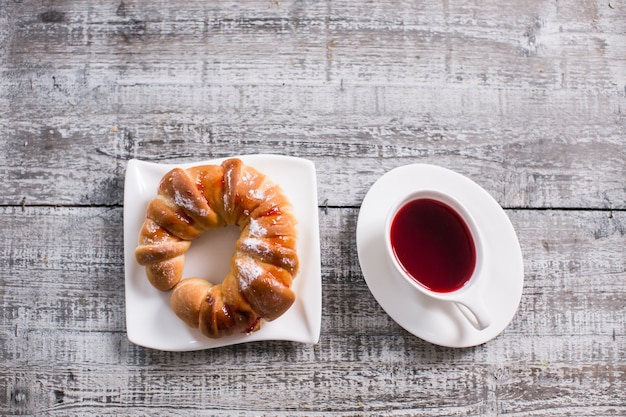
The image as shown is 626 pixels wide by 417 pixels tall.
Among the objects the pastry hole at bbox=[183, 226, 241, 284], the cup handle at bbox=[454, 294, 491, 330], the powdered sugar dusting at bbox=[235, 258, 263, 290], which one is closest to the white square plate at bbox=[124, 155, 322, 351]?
the pastry hole at bbox=[183, 226, 241, 284]

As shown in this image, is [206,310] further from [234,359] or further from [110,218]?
[110,218]

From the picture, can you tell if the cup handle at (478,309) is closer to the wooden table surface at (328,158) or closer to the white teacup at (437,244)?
the white teacup at (437,244)

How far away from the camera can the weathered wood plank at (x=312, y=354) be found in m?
1.20

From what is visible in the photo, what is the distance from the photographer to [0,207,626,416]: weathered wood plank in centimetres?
120

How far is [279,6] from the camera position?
4.28 feet

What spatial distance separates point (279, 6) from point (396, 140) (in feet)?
1.31

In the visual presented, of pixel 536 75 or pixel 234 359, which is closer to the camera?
pixel 234 359

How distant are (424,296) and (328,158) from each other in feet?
1.16

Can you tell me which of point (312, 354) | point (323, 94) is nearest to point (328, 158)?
point (323, 94)

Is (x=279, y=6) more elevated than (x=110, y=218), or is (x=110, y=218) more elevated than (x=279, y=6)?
(x=279, y=6)

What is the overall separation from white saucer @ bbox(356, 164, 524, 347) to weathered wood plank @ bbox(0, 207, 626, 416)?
0.07m

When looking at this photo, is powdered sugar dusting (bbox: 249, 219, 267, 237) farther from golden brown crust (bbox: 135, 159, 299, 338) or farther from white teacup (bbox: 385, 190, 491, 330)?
white teacup (bbox: 385, 190, 491, 330)

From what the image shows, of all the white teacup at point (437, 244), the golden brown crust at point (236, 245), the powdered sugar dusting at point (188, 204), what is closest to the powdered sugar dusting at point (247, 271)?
the golden brown crust at point (236, 245)

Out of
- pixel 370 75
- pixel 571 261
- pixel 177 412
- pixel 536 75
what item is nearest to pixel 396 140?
pixel 370 75
